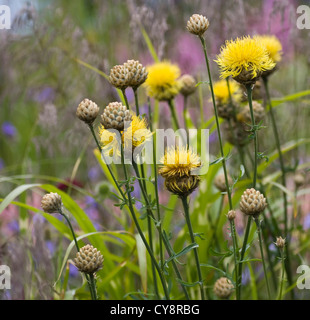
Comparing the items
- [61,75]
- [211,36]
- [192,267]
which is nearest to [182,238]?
[192,267]

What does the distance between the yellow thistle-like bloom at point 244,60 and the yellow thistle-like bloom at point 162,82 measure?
38cm

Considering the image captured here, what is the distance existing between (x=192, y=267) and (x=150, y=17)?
0.80m

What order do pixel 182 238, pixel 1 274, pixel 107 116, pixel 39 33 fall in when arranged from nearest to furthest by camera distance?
1. pixel 107 116
2. pixel 1 274
3. pixel 182 238
4. pixel 39 33

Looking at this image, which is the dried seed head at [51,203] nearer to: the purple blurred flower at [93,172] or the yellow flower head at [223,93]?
the yellow flower head at [223,93]

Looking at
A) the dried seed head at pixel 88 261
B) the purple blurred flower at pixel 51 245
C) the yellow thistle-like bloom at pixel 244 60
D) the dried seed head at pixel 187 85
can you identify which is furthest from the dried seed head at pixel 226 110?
the purple blurred flower at pixel 51 245

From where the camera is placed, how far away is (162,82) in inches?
50.3

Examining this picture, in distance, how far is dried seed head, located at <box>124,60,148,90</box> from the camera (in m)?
0.91

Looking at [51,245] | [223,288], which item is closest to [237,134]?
[223,288]

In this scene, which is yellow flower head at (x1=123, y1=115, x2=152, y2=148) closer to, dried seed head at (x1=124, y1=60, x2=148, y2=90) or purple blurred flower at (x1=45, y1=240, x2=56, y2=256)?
dried seed head at (x1=124, y1=60, x2=148, y2=90)

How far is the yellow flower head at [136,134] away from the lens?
32.4 inches

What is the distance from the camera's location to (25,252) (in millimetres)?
1255

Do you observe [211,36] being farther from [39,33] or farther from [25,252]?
[25,252]

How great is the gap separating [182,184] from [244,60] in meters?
0.26

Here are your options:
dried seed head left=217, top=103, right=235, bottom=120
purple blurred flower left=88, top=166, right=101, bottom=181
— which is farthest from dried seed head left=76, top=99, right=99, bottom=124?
purple blurred flower left=88, top=166, right=101, bottom=181
